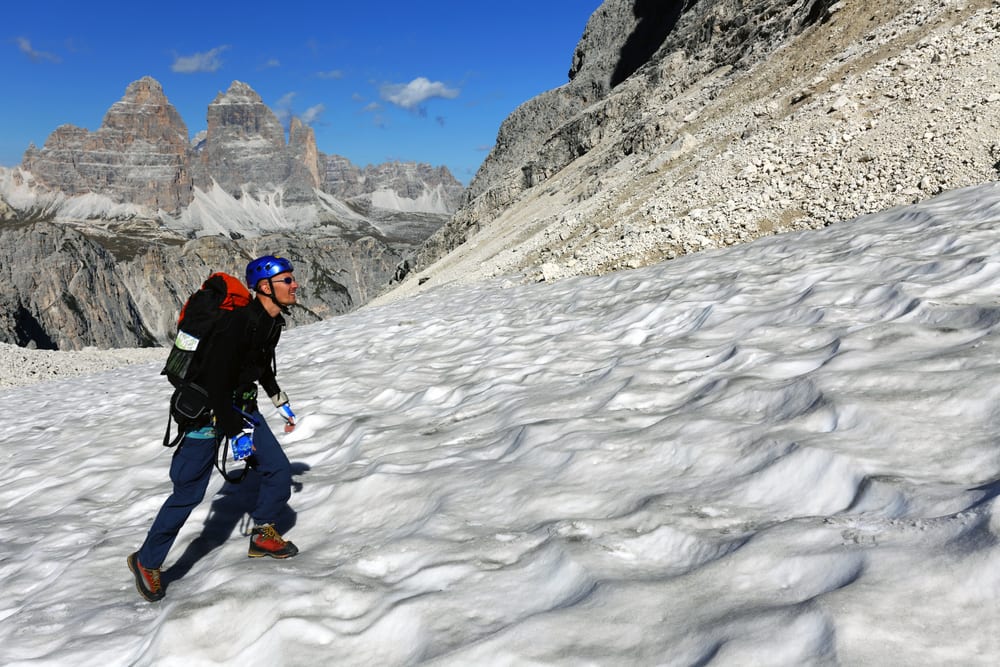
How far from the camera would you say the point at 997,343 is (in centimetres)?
586

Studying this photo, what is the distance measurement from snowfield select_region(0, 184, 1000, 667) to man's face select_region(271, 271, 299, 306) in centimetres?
211

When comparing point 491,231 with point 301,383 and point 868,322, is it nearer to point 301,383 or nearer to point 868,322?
point 301,383

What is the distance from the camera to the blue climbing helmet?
18.3ft

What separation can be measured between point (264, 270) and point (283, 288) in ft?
0.77

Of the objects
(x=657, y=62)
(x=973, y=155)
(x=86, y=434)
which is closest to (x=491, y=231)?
(x=657, y=62)

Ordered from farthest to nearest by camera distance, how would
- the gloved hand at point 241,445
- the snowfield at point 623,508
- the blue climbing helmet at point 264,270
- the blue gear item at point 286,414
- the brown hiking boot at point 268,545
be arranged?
the blue gear item at point 286,414, the blue climbing helmet at point 264,270, the brown hiking boot at point 268,545, the gloved hand at point 241,445, the snowfield at point 623,508

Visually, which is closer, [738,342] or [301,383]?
[738,342]

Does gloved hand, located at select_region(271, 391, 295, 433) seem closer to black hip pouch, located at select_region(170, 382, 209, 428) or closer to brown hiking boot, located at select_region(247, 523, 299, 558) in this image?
black hip pouch, located at select_region(170, 382, 209, 428)

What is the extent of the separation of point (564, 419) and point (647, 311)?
4696 mm

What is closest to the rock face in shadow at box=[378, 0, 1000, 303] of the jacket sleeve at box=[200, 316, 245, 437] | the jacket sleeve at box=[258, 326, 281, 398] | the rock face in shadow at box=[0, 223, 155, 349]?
the jacket sleeve at box=[258, 326, 281, 398]

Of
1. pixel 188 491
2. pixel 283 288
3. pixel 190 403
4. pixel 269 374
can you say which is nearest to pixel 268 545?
pixel 188 491

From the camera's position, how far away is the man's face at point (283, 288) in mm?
5551

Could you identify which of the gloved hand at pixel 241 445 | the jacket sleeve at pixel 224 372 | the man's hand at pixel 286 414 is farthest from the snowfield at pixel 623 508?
the jacket sleeve at pixel 224 372

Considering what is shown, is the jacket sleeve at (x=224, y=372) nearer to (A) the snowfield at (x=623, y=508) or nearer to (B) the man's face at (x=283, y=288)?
(B) the man's face at (x=283, y=288)
